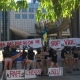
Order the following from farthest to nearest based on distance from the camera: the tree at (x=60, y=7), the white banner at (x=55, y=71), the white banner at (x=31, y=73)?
the white banner at (x=55, y=71)
the white banner at (x=31, y=73)
the tree at (x=60, y=7)

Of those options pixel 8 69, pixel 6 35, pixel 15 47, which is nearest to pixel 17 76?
pixel 8 69

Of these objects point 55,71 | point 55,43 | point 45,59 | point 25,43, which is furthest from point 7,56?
point 55,43

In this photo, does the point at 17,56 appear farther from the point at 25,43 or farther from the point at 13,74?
the point at 13,74

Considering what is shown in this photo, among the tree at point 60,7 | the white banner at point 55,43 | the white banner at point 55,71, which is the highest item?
the tree at point 60,7

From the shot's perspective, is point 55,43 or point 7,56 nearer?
point 7,56

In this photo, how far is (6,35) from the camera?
88.4 metres

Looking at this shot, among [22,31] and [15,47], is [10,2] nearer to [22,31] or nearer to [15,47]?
[15,47]

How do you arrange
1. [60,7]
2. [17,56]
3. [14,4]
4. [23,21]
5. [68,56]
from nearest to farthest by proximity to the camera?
1. [60,7]
2. [14,4]
3. [17,56]
4. [68,56]
5. [23,21]

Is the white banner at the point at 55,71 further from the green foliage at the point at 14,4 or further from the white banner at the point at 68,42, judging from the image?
the green foliage at the point at 14,4

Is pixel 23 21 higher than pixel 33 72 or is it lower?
higher

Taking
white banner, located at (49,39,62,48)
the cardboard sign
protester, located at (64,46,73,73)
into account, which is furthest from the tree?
protester, located at (64,46,73,73)

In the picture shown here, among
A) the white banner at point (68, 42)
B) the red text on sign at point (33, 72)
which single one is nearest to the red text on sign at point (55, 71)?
the red text on sign at point (33, 72)

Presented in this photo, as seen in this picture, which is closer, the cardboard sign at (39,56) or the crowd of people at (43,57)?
the crowd of people at (43,57)

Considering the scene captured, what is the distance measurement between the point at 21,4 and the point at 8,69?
3952 millimetres
